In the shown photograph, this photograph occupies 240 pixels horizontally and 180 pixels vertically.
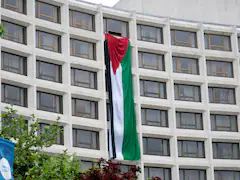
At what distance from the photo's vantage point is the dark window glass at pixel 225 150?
71.6 meters

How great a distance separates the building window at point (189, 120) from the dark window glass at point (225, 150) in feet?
8.50

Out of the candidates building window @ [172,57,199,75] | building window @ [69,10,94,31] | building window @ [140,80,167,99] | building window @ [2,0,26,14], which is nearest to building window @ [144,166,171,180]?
building window @ [140,80,167,99]

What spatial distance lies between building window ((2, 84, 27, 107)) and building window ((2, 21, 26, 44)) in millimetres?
4177

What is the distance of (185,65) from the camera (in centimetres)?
7238

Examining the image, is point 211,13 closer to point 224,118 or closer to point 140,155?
point 224,118

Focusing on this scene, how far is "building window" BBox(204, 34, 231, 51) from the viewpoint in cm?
7362

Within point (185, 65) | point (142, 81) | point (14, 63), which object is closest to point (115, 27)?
point (142, 81)

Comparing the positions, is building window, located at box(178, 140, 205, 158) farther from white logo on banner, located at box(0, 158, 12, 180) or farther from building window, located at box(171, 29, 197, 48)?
white logo on banner, located at box(0, 158, 12, 180)

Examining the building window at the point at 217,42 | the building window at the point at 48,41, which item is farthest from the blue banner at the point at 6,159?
the building window at the point at 217,42

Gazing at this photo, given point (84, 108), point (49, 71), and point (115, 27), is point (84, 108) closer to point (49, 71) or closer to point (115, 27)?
point (49, 71)

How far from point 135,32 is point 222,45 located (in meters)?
10.4

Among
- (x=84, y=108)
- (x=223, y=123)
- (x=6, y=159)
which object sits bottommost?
(x=6, y=159)

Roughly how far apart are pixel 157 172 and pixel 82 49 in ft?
45.6

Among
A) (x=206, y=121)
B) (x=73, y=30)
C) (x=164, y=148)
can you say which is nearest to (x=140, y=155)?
Result: (x=164, y=148)
